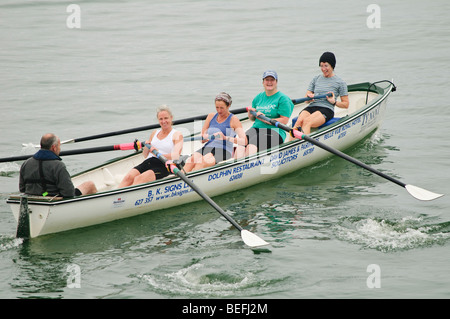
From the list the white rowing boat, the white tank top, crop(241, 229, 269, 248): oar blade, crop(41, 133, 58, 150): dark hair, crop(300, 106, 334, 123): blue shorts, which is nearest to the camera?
crop(241, 229, 269, 248): oar blade

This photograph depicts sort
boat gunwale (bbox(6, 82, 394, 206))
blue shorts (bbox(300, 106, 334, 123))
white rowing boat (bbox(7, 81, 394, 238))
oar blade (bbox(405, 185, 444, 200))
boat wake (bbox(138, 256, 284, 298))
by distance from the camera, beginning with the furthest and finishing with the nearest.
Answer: blue shorts (bbox(300, 106, 334, 123)) < oar blade (bbox(405, 185, 444, 200)) < white rowing boat (bbox(7, 81, 394, 238)) < boat gunwale (bbox(6, 82, 394, 206)) < boat wake (bbox(138, 256, 284, 298))

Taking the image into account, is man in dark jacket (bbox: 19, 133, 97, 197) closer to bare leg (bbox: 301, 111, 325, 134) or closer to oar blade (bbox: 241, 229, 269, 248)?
oar blade (bbox: 241, 229, 269, 248)

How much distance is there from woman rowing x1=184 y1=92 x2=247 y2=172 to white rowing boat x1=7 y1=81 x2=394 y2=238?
23cm

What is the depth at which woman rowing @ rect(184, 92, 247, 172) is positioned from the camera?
36.1ft

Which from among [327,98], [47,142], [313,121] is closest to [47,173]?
[47,142]

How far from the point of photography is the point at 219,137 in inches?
436

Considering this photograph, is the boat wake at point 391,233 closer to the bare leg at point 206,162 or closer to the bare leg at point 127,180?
the bare leg at point 206,162

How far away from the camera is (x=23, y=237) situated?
953 centimetres

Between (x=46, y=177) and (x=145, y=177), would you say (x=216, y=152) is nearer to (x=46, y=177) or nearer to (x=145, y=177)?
(x=145, y=177)

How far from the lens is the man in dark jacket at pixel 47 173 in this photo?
30.1 feet

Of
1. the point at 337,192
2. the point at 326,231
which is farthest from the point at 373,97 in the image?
the point at 326,231

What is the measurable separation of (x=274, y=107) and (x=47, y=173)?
14.2ft

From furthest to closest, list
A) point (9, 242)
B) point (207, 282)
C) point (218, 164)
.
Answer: point (218, 164), point (9, 242), point (207, 282)

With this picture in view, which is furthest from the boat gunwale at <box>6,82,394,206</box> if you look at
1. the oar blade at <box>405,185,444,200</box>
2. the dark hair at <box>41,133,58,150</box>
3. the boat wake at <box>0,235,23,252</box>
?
the oar blade at <box>405,185,444,200</box>
